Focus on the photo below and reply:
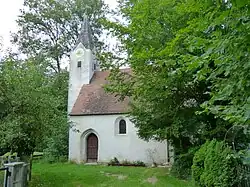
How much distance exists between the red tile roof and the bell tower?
0.69 metres

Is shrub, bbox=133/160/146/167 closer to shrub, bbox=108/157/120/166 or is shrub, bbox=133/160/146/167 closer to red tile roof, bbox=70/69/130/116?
shrub, bbox=108/157/120/166

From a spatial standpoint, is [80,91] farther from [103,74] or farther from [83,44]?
[83,44]

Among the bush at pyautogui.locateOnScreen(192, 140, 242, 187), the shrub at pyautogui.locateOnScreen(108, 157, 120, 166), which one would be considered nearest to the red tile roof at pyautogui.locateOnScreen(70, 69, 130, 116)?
the shrub at pyautogui.locateOnScreen(108, 157, 120, 166)

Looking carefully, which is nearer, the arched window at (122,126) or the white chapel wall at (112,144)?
the white chapel wall at (112,144)

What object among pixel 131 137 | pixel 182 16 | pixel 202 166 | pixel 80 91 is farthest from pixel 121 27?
pixel 80 91

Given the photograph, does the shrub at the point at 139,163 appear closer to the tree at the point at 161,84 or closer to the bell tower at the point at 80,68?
the tree at the point at 161,84

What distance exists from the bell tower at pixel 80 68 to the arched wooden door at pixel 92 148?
337cm

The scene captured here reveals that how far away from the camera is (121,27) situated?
1293 centimetres

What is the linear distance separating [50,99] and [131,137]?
11.0 metres

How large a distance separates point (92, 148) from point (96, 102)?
3.75 meters

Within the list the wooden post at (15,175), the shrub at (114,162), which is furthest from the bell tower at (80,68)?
the wooden post at (15,175)

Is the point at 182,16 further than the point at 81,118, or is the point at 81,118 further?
the point at 81,118

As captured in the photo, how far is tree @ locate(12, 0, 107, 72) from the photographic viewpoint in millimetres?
30156

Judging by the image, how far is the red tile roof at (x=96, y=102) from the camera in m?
22.3
